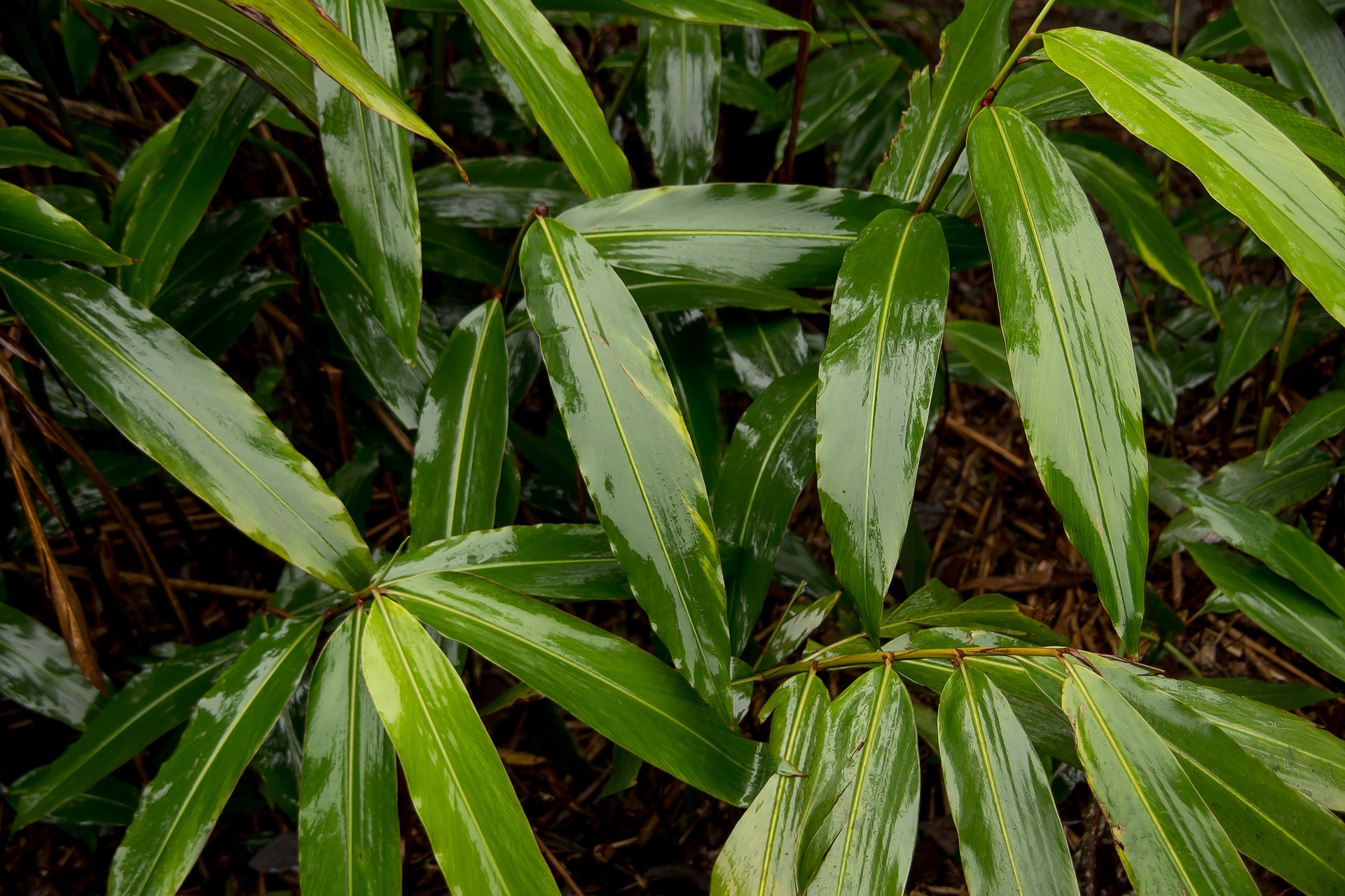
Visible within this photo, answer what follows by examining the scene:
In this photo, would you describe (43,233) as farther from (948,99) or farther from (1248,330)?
(1248,330)

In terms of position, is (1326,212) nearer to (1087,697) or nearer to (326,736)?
(1087,697)

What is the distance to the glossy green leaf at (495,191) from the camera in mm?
740

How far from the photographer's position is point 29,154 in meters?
0.64

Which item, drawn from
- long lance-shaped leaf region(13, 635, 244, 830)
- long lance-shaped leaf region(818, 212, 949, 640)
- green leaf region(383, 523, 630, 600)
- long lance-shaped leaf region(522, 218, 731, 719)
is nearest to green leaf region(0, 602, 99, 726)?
long lance-shaped leaf region(13, 635, 244, 830)

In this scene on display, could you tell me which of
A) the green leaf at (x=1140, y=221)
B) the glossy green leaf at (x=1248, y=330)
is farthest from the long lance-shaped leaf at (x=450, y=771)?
the glossy green leaf at (x=1248, y=330)

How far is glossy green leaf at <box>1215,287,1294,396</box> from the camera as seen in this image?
92cm

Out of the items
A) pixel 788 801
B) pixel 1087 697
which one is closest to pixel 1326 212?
pixel 1087 697

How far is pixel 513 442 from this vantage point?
0.78m

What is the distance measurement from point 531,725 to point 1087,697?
547 millimetres

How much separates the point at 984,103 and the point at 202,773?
54 centimetres

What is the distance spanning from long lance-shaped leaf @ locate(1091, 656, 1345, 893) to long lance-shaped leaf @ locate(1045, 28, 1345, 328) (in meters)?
0.19

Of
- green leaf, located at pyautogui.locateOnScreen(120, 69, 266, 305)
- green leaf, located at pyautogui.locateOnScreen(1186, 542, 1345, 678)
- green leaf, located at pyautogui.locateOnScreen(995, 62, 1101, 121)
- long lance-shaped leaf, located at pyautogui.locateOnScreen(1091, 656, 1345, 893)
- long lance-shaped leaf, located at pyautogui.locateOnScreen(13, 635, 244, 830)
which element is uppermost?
green leaf, located at pyautogui.locateOnScreen(995, 62, 1101, 121)

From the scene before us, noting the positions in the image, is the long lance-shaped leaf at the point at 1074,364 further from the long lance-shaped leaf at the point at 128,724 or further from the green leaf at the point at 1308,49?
the long lance-shaped leaf at the point at 128,724

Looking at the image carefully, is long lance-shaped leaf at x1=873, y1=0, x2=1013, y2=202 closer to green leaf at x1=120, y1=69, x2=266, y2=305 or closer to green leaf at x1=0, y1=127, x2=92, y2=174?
green leaf at x1=120, y1=69, x2=266, y2=305
